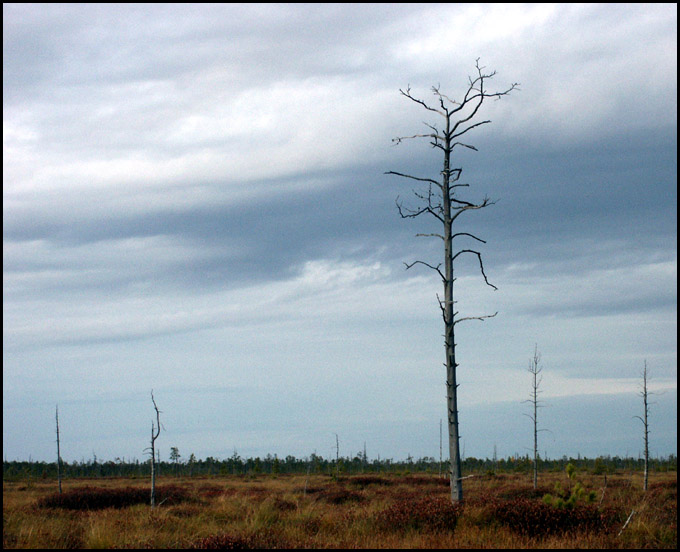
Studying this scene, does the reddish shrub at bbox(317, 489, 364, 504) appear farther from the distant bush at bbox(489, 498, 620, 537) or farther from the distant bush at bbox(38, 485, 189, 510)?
the distant bush at bbox(489, 498, 620, 537)

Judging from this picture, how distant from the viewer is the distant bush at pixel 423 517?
12.2 meters

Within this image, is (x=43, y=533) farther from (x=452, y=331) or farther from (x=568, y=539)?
(x=568, y=539)

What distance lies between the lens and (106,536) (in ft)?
38.4

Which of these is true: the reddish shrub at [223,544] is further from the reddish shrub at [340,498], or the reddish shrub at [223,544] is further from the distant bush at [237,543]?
the reddish shrub at [340,498]

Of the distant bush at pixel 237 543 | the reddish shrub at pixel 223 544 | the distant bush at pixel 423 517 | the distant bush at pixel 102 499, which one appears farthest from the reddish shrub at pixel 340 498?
the reddish shrub at pixel 223 544

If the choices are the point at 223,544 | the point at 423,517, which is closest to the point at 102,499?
the point at 223,544

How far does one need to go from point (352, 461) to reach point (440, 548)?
282 ft

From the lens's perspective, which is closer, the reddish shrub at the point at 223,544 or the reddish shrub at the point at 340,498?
the reddish shrub at the point at 223,544

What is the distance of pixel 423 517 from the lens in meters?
12.5

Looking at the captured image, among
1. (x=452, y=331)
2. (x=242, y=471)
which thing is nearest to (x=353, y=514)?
(x=452, y=331)

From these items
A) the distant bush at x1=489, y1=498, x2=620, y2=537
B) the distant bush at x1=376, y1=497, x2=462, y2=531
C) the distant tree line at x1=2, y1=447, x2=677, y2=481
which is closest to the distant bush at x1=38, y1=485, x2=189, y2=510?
the distant bush at x1=376, y1=497, x2=462, y2=531

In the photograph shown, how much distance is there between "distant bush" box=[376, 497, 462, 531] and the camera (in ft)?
40.0

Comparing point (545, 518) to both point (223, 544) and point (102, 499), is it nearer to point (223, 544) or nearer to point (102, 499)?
point (223, 544)

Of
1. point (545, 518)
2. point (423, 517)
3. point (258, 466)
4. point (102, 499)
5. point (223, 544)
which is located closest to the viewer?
point (223, 544)
